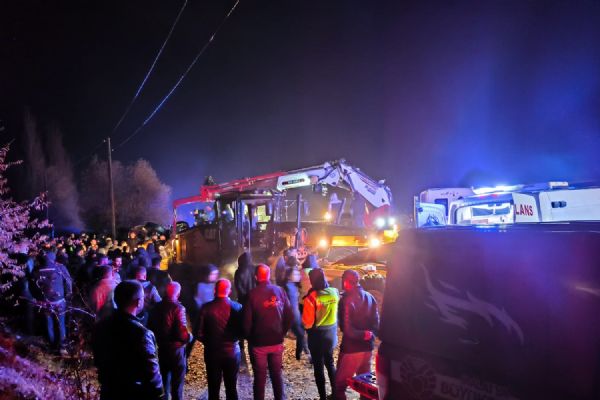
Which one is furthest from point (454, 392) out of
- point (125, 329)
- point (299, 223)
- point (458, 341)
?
point (299, 223)

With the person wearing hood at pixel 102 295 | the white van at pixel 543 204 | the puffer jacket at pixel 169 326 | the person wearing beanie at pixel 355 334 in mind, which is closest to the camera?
the person wearing beanie at pixel 355 334

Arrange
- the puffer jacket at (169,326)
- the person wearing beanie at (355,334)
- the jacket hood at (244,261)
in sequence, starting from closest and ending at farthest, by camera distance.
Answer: the person wearing beanie at (355,334), the puffer jacket at (169,326), the jacket hood at (244,261)

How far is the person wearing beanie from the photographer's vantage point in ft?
16.5

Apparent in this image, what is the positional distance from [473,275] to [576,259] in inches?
20.4

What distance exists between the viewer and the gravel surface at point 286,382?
6.27 meters

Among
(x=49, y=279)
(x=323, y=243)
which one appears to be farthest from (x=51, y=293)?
(x=323, y=243)

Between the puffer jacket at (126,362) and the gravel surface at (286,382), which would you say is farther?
the gravel surface at (286,382)

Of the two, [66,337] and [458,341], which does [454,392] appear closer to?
[458,341]

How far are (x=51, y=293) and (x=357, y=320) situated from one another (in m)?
6.24

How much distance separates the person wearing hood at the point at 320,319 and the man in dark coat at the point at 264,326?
0.34 meters

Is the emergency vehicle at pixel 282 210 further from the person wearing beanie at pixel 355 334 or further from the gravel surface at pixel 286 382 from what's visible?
the person wearing beanie at pixel 355 334

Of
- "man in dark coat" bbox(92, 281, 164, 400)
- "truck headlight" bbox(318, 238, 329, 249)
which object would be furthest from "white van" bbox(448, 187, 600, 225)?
"man in dark coat" bbox(92, 281, 164, 400)

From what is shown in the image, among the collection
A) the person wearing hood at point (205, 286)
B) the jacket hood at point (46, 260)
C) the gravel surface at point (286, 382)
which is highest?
the jacket hood at point (46, 260)

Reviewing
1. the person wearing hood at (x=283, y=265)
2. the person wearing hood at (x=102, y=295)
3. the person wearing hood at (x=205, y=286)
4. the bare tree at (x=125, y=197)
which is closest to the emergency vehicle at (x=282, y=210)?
the person wearing hood at (x=283, y=265)
